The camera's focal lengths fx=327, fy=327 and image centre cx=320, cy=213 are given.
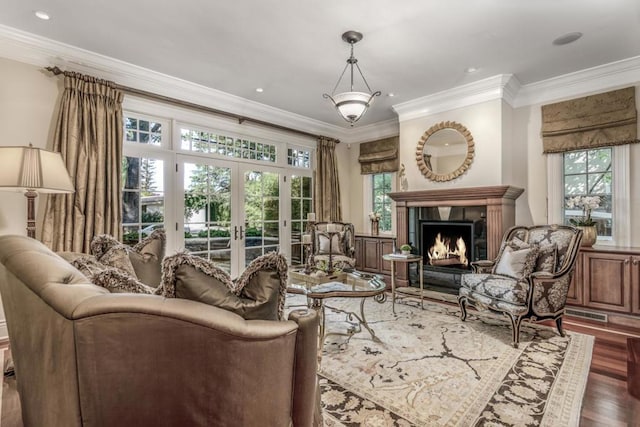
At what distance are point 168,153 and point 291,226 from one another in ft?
7.40

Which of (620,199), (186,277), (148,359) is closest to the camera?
(148,359)

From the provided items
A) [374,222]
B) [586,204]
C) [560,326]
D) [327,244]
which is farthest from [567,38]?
[327,244]

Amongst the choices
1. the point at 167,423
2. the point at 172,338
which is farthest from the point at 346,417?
the point at 172,338

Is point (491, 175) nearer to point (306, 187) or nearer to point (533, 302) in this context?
point (533, 302)

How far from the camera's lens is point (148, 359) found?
0.97 meters

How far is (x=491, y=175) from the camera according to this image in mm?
4191

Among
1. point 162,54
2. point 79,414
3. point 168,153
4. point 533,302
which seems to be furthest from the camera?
point 168,153

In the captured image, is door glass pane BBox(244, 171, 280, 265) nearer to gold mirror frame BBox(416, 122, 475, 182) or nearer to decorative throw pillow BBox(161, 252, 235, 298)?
gold mirror frame BBox(416, 122, 475, 182)

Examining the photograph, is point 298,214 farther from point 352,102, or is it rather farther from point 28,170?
point 28,170

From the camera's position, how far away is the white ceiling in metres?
2.65

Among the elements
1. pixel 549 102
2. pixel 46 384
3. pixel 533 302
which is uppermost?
pixel 549 102

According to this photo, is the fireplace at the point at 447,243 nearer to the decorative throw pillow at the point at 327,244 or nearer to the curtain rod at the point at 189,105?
the decorative throw pillow at the point at 327,244

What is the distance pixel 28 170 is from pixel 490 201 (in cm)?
463

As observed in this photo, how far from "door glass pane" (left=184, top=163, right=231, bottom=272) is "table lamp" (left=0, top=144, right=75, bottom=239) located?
5.77 feet
